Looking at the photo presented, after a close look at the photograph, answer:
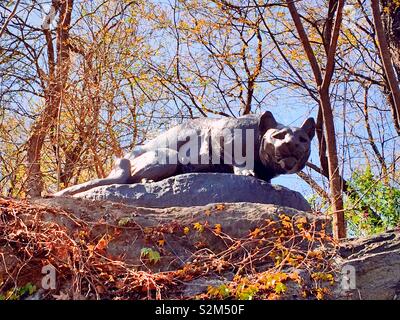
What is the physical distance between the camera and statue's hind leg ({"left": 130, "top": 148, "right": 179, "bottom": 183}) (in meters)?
5.29

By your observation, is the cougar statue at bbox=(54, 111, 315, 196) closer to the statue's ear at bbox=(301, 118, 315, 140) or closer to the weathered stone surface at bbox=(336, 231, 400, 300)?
the statue's ear at bbox=(301, 118, 315, 140)

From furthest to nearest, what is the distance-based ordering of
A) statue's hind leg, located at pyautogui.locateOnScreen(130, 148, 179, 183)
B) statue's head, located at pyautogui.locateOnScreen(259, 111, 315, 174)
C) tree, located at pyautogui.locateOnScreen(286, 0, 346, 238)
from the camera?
tree, located at pyautogui.locateOnScreen(286, 0, 346, 238) < statue's hind leg, located at pyautogui.locateOnScreen(130, 148, 179, 183) < statue's head, located at pyautogui.locateOnScreen(259, 111, 315, 174)

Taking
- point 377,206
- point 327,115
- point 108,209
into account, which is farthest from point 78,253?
point 377,206

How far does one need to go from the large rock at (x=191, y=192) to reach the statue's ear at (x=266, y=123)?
Answer: 0.54 meters

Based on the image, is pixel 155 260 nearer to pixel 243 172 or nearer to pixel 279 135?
pixel 243 172

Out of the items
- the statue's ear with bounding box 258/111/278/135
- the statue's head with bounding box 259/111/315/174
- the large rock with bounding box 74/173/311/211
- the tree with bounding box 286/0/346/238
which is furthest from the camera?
the tree with bounding box 286/0/346/238

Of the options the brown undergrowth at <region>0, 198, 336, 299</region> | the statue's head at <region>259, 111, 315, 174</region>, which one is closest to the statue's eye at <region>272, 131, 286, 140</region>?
the statue's head at <region>259, 111, 315, 174</region>

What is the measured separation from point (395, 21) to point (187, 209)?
6246mm

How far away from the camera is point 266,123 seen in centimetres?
541

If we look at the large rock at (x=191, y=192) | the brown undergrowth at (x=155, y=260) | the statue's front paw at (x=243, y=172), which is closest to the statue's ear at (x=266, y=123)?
the statue's front paw at (x=243, y=172)

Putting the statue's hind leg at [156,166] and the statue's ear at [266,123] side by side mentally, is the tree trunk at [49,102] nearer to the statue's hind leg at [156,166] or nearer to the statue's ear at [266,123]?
the statue's hind leg at [156,166]

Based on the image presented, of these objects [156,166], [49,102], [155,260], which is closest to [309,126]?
[156,166]

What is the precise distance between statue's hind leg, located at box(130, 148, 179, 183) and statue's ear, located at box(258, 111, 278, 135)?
32.1 inches

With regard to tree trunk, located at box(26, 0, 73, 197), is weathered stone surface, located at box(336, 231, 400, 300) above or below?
below
